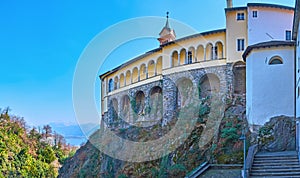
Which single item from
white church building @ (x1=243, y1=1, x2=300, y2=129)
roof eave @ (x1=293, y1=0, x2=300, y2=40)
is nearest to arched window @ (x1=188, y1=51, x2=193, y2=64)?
white church building @ (x1=243, y1=1, x2=300, y2=129)

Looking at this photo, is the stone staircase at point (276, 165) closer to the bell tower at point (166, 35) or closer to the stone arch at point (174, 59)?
the stone arch at point (174, 59)

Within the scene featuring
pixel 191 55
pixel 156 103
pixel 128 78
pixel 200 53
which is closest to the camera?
pixel 200 53

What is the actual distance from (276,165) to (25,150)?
4846 cm

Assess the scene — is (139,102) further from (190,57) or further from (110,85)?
(190,57)

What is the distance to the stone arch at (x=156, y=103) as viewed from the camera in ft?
117

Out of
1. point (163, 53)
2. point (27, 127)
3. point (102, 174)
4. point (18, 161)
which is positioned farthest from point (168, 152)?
point (27, 127)

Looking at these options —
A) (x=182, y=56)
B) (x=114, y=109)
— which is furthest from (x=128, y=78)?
(x=182, y=56)

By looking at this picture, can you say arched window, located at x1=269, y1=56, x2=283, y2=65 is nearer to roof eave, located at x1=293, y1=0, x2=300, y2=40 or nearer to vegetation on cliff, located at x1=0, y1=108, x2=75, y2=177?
roof eave, located at x1=293, y1=0, x2=300, y2=40

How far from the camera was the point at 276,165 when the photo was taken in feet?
57.0

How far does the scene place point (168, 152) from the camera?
1029 inches

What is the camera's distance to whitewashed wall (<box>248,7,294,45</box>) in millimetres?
29078

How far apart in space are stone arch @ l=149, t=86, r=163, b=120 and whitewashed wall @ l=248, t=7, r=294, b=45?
10.2 m

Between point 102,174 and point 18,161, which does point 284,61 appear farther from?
point 18,161

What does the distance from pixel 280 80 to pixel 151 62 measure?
18310 mm
